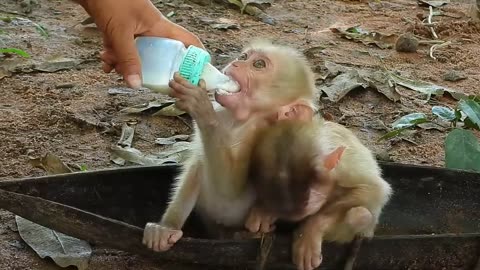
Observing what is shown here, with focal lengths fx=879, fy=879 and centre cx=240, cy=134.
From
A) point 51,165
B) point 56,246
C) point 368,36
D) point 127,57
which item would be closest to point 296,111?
point 127,57

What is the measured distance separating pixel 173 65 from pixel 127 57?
0.43ft

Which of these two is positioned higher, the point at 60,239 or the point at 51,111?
the point at 60,239

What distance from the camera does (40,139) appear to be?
135 inches

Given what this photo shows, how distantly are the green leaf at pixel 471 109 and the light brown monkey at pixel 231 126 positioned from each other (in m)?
1.16

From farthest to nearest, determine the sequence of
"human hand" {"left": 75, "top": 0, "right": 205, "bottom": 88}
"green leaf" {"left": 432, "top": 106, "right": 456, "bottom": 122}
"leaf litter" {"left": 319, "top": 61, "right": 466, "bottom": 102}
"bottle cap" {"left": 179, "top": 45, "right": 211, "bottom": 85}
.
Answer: "leaf litter" {"left": 319, "top": 61, "right": 466, "bottom": 102}
"green leaf" {"left": 432, "top": 106, "right": 456, "bottom": 122}
"human hand" {"left": 75, "top": 0, "right": 205, "bottom": 88}
"bottle cap" {"left": 179, "top": 45, "right": 211, "bottom": 85}

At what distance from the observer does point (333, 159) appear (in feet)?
7.14

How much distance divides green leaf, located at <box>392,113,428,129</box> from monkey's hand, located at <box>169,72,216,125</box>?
1.78 metres

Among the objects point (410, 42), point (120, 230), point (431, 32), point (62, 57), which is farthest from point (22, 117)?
point (431, 32)

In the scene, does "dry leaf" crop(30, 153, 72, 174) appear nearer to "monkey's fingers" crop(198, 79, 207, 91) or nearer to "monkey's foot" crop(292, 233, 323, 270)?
"monkey's fingers" crop(198, 79, 207, 91)

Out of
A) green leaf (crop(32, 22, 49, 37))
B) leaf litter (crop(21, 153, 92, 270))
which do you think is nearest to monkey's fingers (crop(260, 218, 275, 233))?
leaf litter (crop(21, 153, 92, 270))

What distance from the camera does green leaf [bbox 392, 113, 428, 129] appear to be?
3.77m

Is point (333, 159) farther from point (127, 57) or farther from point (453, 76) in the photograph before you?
point (453, 76)

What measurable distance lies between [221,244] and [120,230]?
10.1 inches

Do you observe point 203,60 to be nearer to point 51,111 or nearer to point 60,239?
point 60,239
